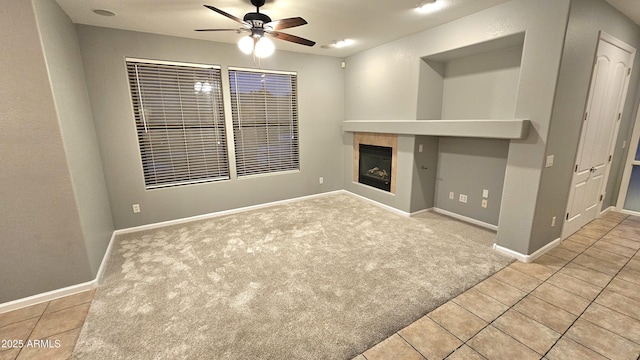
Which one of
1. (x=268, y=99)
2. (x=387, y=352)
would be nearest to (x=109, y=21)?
(x=268, y=99)

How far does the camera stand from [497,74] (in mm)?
3271

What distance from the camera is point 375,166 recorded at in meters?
4.77

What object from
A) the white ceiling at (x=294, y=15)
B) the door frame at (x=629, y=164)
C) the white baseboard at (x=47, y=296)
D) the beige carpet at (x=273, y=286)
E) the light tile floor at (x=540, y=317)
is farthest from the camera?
the door frame at (x=629, y=164)

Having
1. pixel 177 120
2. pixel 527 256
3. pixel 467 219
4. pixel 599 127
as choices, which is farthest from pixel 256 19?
pixel 599 127

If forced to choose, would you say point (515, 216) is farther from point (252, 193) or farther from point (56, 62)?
point (56, 62)

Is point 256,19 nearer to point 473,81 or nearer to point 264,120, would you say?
point 264,120

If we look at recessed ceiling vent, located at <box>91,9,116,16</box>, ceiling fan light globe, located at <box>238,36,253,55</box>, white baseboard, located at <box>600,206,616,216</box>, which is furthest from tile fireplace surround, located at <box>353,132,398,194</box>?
recessed ceiling vent, located at <box>91,9,116,16</box>

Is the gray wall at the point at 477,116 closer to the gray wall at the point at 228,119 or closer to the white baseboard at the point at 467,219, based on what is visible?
the white baseboard at the point at 467,219

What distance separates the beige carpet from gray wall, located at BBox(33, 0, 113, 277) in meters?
0.47

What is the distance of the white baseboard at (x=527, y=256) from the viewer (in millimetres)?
2760

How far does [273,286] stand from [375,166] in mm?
3022

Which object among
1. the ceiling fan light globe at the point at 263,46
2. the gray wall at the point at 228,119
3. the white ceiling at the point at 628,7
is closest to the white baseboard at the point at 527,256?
the white ceiling at the point at 628,7

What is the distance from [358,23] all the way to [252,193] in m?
3.00

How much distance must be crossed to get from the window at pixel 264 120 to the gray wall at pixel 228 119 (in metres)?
0.14
